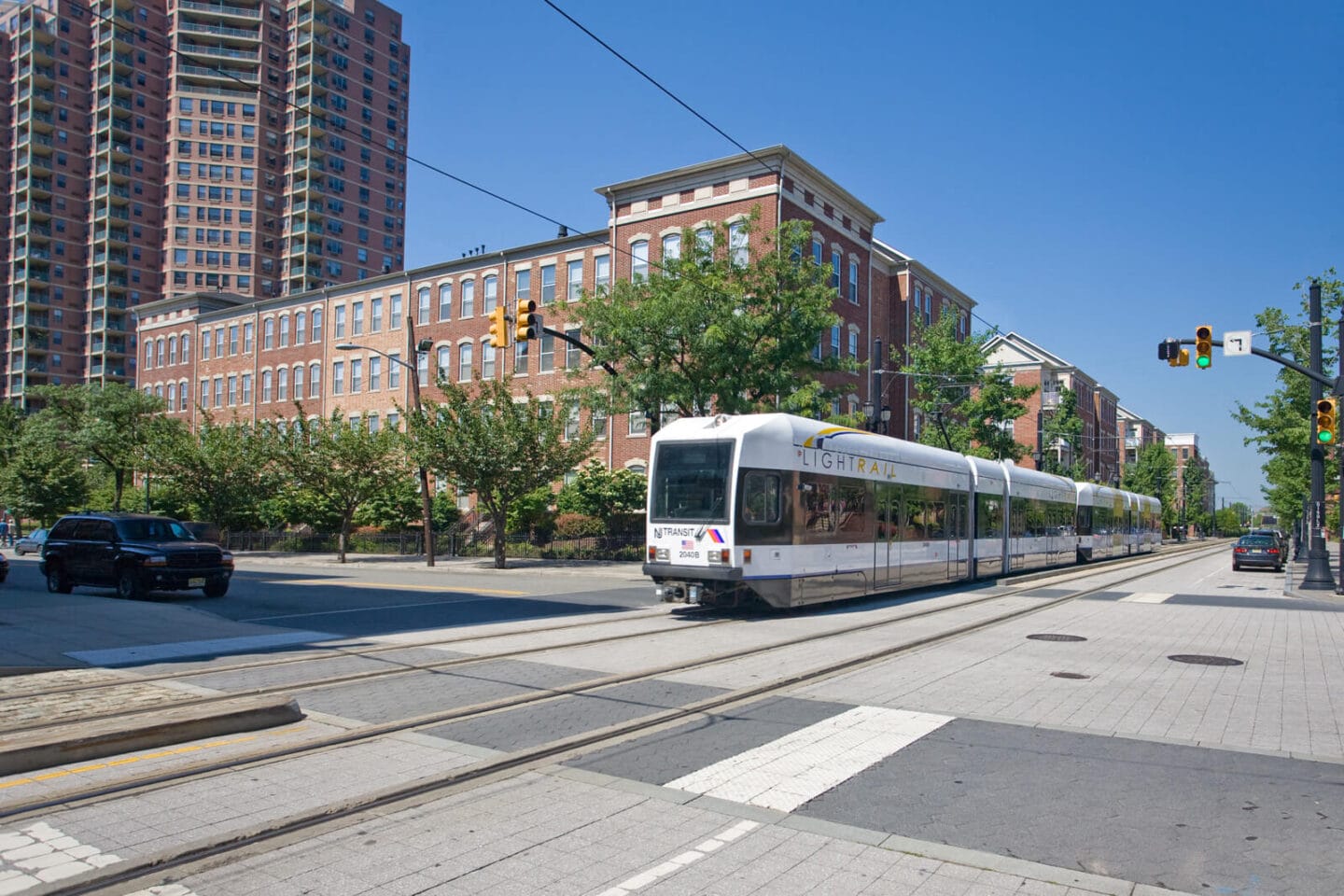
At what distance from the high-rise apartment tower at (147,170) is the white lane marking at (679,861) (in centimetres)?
10373

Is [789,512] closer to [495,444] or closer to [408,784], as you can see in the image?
[408,784]

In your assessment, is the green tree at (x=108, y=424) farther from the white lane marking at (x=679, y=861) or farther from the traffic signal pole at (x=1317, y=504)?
the white lane marking at (x=679, y=861)

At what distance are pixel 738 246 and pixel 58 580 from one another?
1924 centimetres

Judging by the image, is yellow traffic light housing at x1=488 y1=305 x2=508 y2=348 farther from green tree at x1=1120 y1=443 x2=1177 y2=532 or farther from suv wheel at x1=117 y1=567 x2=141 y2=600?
green tree at x1=1120 y1=443 x2=1177 y2=532

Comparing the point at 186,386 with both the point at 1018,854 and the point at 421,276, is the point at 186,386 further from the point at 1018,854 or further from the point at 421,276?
the point at 1018,854

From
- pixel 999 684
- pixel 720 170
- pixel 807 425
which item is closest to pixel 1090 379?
pixel 720 170

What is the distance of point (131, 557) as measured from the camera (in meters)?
17.6

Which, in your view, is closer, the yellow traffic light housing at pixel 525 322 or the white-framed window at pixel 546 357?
the yellow traffic light housing at pixel 525 322

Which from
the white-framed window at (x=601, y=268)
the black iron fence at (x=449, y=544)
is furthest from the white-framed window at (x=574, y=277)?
the black iron fence at (x=449, y=544)

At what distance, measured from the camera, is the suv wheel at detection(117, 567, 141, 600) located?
17.6 meters

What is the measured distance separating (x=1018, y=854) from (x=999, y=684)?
5102 millimetres

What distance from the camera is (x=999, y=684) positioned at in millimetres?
9789

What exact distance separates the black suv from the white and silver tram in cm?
871

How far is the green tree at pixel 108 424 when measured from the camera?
45.0m
